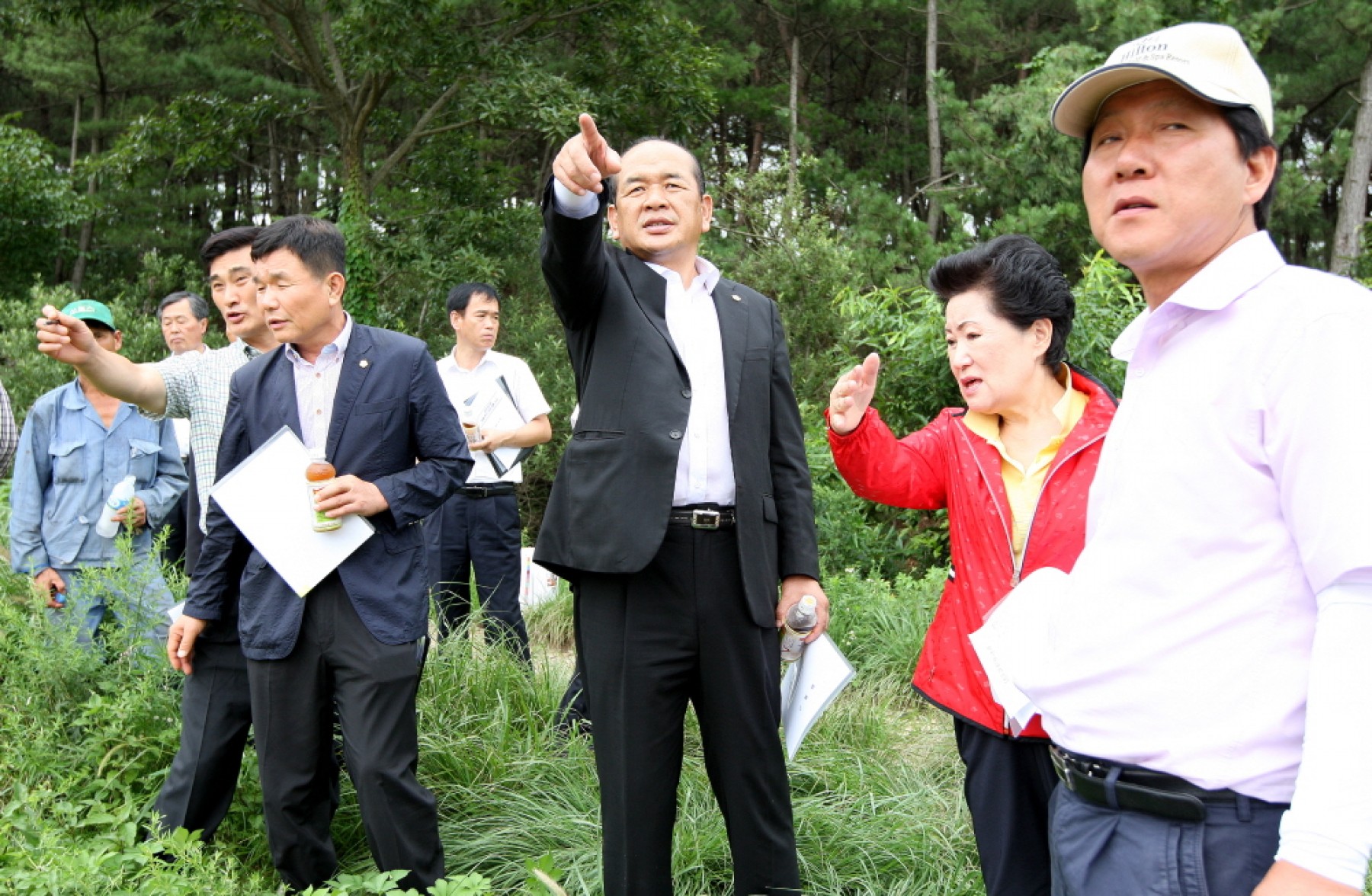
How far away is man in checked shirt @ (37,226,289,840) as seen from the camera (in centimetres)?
319

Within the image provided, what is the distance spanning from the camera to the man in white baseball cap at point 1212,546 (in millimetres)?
1216

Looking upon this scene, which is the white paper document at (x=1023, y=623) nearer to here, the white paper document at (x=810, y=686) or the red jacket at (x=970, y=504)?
the red jacket at (x=970, y=504)

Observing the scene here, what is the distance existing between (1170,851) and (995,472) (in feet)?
4.28

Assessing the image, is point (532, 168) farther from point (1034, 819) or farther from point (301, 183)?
point (1034, 819)

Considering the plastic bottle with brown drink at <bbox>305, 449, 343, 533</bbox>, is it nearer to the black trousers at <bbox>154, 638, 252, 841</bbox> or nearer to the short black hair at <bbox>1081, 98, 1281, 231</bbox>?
the black trousers at <bbox>154, 638, 252, 841</bbox>

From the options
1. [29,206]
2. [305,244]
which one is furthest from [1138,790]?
[29,206]

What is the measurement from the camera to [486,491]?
5.80m

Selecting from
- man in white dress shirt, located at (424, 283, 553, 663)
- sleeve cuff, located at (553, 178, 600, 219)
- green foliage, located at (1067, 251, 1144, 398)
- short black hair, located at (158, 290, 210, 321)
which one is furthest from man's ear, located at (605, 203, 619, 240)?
green foliage, located at (1067, 251, 1144, 398)

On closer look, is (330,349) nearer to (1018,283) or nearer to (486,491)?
(1018,283)

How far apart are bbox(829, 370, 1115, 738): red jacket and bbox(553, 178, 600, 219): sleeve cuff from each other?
A: 2.71 ft

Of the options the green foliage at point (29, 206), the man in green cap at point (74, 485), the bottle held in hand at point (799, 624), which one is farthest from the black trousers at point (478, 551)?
the green foliage at point (29, 206)

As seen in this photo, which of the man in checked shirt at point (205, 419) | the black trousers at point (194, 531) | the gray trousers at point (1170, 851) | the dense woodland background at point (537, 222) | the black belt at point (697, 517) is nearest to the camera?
the gray trousers at point (1170, 851)

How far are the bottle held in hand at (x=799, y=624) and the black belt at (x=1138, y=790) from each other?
140 cm

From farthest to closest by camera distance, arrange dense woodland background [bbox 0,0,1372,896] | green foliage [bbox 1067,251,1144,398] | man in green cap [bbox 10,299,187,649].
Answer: green foliage [bbox 1067,251,1144,398] → man in green cap [bbox 10,299,187,649] → dense woodland background [bbox 0,0,1372,896]
